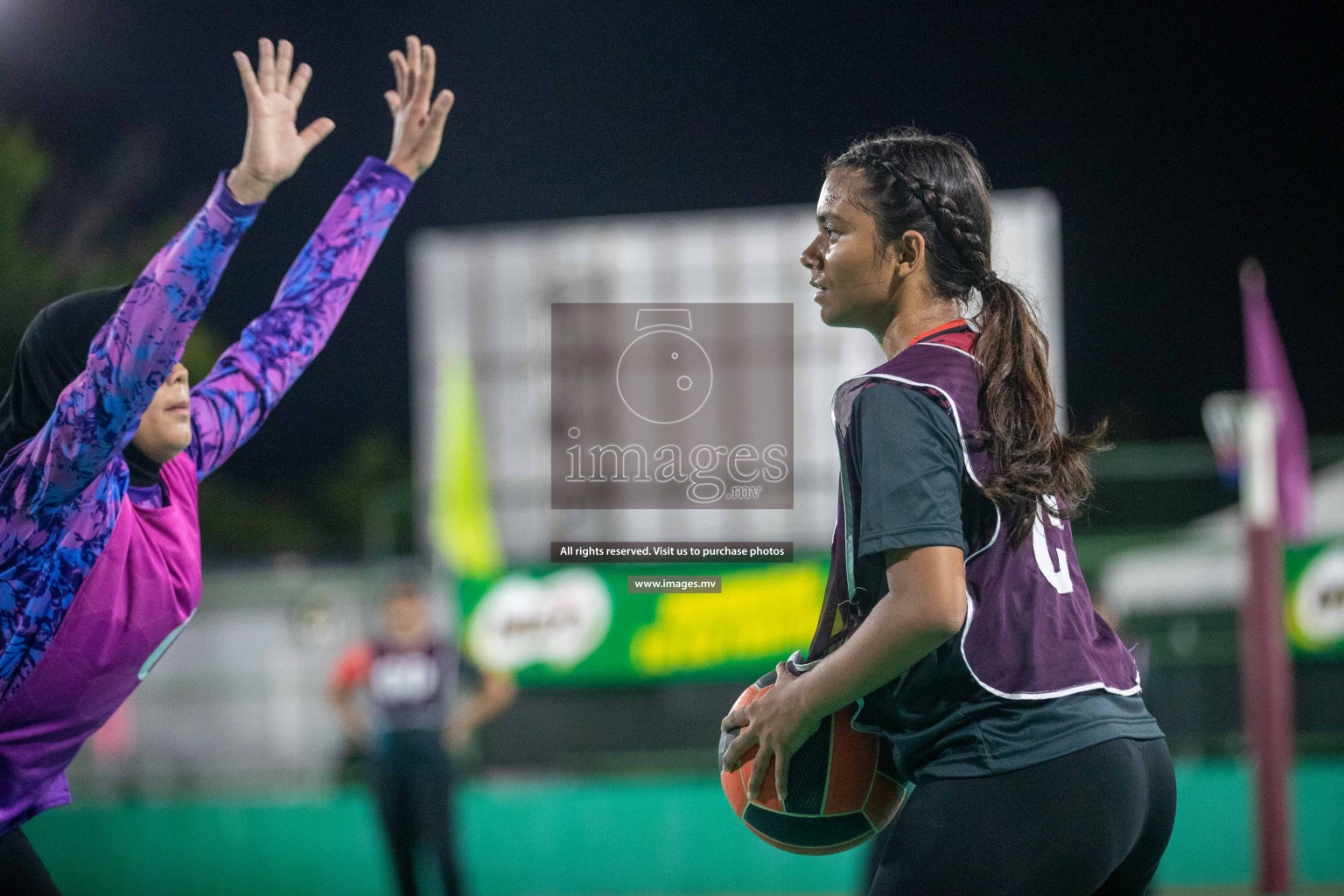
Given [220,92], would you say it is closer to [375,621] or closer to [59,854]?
[59,854]

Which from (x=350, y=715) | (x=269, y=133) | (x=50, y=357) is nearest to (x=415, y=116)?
(x=269, y=133)

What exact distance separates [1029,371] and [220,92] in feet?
12.7

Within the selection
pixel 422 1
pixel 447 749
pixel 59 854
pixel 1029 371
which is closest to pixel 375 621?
pixel 59 854

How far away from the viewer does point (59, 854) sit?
20.1ft

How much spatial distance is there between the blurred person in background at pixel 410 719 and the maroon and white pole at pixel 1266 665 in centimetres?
343

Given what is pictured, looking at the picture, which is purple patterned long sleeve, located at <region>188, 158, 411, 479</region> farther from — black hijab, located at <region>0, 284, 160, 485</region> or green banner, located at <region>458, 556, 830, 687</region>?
green banner, located at <region>458, 556, 830, 687</region>

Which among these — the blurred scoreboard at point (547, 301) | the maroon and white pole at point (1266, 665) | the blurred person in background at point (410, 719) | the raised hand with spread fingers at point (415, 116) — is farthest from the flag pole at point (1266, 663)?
the blurred scoreboard at point (547, 301)

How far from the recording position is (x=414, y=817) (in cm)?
480

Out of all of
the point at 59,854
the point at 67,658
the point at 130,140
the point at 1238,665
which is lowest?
the point at 59,854

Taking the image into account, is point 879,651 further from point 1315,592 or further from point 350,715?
point 1315,592

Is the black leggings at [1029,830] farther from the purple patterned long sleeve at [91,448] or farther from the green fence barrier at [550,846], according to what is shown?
the green fence barrier at [550,846]

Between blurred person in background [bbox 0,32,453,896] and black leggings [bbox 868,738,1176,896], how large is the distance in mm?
1176

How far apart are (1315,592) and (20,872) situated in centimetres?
752

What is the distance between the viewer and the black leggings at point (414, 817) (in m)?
4.75
